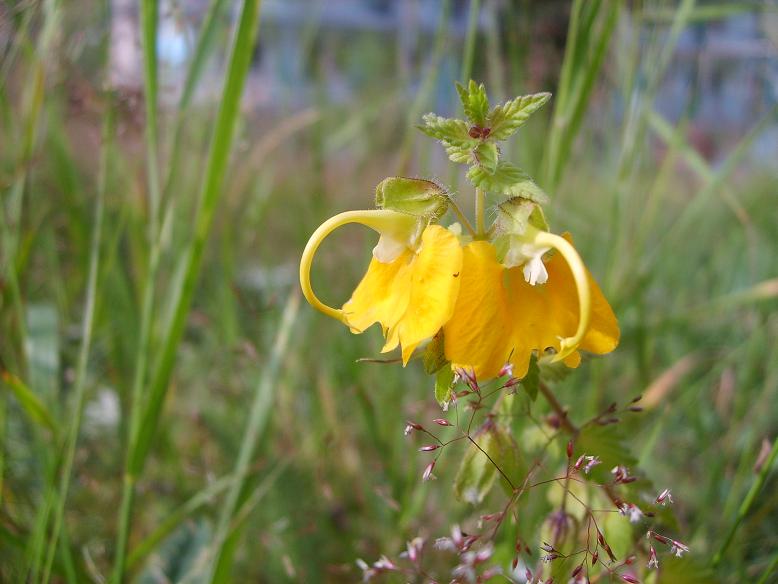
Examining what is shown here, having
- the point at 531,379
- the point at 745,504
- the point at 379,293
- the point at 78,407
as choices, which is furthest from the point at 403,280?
the point at 78,407

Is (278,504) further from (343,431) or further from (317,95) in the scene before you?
(317,95)

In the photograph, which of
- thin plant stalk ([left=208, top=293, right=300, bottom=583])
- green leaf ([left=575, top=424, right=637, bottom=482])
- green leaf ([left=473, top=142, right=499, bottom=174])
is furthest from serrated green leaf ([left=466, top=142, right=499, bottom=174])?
thin plant stalk ([left=208, top=293, right=300, bottom=583])

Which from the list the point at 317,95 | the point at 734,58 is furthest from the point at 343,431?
the point at 734,58

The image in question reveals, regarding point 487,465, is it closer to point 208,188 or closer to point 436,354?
point 436,354

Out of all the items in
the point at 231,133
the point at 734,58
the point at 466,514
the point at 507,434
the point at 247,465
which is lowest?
the point at 466,514

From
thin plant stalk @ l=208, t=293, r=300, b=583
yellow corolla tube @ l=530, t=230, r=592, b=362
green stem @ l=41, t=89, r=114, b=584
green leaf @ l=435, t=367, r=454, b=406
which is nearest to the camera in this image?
yellow corolla tube @ l=530, t=230, r=592, b=362

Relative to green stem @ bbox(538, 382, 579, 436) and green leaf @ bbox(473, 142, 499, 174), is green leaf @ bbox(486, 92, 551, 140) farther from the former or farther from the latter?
green stem @ bbox(538, 382, 579, 436)
